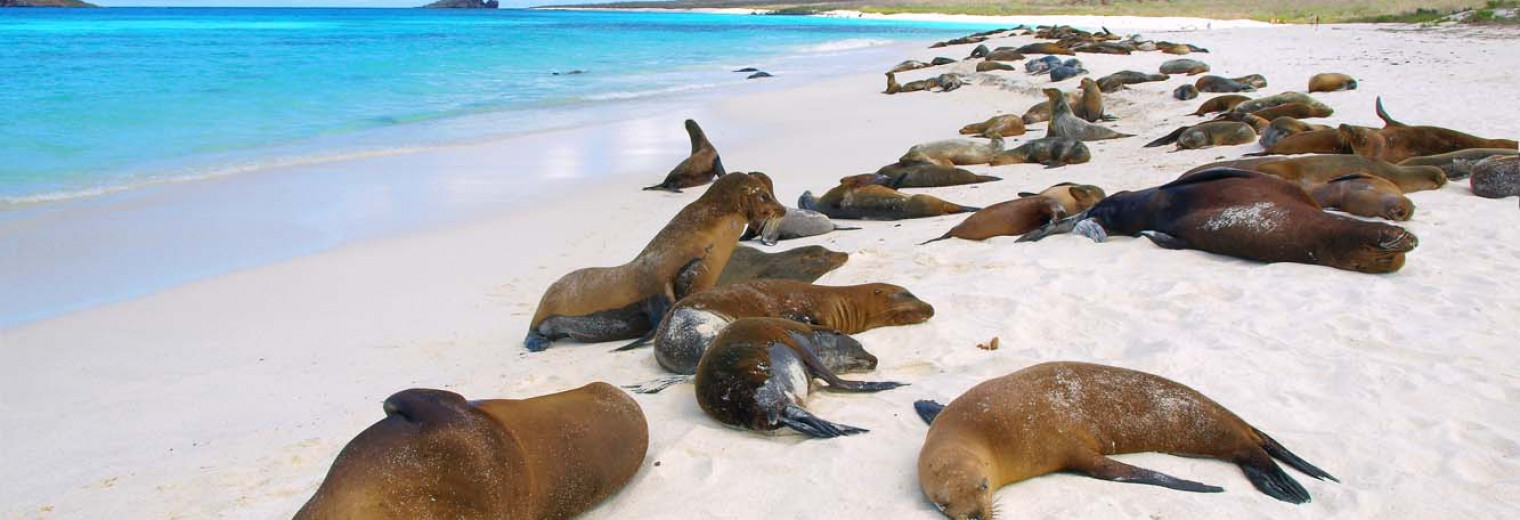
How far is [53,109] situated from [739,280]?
16.9 metres

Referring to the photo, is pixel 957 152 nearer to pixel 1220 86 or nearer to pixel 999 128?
pixel 999 128

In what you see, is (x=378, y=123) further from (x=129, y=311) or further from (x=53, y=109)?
(x=129, y=311)

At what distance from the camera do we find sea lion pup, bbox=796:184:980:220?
830 cm

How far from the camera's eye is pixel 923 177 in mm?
9664

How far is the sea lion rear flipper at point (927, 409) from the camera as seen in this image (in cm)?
367

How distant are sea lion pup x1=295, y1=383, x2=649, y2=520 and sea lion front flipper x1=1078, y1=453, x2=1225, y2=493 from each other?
149cm

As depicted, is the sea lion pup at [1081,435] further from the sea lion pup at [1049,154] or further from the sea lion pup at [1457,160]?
the sea lion pup at [1049,154]

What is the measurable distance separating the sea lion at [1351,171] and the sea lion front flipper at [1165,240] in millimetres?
1525

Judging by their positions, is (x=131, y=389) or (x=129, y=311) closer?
(x=131, y=389)

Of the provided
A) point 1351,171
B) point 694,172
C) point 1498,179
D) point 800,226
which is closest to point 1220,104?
point 1351,171

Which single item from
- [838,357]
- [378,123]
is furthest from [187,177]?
[838,357]

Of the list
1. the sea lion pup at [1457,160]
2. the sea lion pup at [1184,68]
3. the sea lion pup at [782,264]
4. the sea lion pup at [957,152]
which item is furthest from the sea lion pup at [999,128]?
the sea lion pup at [782,264]

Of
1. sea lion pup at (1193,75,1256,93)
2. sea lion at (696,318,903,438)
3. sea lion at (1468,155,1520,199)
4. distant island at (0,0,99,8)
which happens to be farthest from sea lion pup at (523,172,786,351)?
distant island at (0,0,99,8)

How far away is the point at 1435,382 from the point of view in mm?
3828
